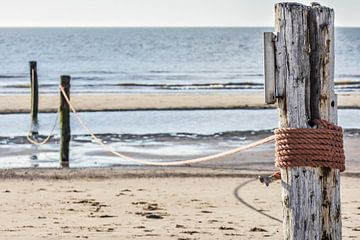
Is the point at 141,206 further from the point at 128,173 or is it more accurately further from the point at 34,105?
the point at 34,105

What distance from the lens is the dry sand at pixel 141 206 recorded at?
974 cm

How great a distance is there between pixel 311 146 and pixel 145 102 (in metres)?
25.2

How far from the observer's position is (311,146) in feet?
17.4

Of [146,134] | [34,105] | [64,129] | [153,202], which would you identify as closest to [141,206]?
[153,202]

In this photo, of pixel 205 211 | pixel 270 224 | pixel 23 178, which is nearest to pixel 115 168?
pixel 23 178

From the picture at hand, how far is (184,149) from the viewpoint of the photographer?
59.0ft

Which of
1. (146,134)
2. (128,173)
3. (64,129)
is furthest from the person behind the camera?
(146,134)

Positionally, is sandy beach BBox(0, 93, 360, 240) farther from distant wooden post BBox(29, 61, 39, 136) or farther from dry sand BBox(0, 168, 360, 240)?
distant wooden post BBox(29, 61, 39, 136)

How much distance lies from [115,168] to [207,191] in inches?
114

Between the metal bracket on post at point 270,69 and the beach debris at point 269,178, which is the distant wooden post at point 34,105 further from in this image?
the metal bracket on post at point 270,69

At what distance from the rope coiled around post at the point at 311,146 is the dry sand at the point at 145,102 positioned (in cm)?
2212

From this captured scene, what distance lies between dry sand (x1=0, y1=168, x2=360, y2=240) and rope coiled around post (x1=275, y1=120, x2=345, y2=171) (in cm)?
417

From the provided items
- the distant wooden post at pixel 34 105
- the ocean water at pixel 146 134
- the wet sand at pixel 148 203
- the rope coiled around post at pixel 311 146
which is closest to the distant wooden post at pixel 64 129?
the ocean water at pixel 146 134

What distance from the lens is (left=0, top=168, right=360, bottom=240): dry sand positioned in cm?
974
